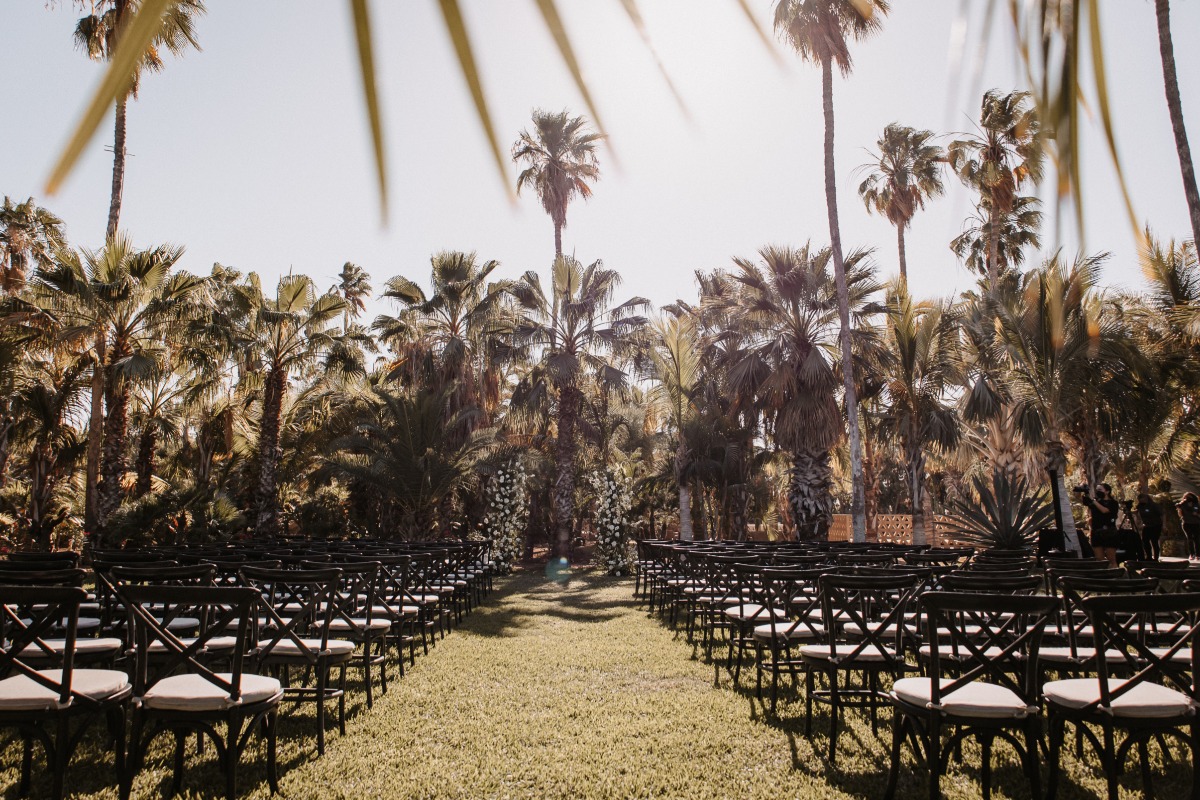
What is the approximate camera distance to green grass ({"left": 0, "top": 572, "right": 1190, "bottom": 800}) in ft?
12.6

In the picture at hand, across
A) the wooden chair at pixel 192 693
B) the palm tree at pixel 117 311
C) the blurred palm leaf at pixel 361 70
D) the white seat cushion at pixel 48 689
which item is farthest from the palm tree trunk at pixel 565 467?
the blurred palm leaf at pixel 361 70

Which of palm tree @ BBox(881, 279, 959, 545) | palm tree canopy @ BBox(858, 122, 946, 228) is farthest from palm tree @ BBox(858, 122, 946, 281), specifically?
palm tree @ BBox(881, 279, 959, 545)

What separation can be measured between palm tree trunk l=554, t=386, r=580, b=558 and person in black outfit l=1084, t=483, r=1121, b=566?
12.8 meters

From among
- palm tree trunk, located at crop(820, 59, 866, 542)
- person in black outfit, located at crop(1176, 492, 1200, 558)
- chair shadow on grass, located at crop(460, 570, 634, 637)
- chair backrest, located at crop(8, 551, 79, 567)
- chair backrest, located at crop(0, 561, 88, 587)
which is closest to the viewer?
chair backrest, located at crop(0, 561, 88, 587)

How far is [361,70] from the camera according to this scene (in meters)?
0.39

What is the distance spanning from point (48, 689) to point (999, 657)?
A: 15.0 ft

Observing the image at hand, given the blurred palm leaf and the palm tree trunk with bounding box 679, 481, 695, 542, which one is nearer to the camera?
the blurred palm leaf

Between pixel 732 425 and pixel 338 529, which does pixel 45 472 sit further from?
pixel 732 425

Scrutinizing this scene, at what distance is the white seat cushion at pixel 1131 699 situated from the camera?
332 cm

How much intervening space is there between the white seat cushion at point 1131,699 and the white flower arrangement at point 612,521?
15405 mm

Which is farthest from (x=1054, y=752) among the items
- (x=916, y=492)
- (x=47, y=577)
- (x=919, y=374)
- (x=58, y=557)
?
(x=916, y=492)

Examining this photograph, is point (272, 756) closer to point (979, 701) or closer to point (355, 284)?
point (979, 701)

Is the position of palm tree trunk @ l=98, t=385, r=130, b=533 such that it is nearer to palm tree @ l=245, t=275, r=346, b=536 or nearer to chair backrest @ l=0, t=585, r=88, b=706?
palm tree @ l=245, t=275, r=346, b=536

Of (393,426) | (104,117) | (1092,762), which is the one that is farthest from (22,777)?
(393,426)
